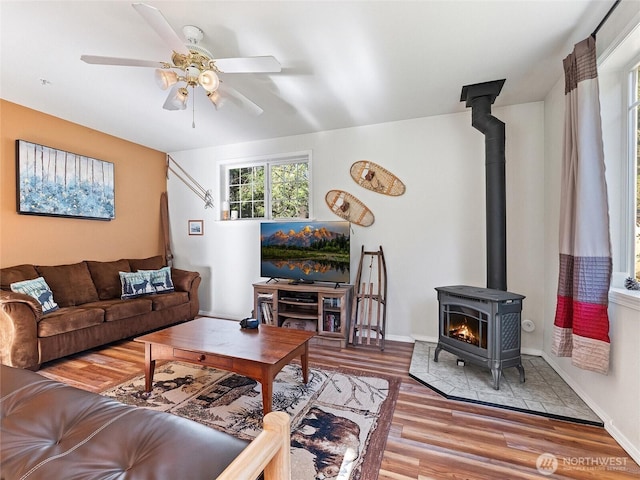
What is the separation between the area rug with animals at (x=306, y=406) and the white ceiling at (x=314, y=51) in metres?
2.63

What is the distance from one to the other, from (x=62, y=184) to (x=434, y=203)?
4.42 metres

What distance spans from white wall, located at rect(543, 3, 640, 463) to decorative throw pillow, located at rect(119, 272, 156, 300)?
4.49m

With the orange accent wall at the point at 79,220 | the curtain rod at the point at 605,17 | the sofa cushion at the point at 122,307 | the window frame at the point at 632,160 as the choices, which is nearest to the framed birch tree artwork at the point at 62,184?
the orange accent wall at the point at 79,220

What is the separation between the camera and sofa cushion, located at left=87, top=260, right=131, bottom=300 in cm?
361

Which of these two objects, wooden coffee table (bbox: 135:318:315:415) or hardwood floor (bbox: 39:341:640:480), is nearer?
hardwood floor (bbox: 39:341:640:480)

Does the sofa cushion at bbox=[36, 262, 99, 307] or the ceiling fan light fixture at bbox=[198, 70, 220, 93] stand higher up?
the ceiling fan light fixture at bbox=[198, 70, 220, 93]

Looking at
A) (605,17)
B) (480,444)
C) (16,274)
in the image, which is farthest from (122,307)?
(605,17)

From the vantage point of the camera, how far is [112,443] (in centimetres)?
96

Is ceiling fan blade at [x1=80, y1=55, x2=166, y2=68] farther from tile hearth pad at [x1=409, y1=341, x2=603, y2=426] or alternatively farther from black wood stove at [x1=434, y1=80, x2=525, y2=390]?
tile hearth pad at [x1=409, y1=341, x2=603, y2=426]

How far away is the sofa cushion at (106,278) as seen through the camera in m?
3.61

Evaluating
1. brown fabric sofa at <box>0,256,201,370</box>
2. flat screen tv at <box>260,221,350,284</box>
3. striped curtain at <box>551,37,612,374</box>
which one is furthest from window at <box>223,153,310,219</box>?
striped curtain at <box>551,37,612,374</box>

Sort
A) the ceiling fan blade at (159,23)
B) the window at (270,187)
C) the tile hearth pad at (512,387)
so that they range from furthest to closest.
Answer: the window at (270,187) < the tile hearth pad at (512,387) < the ceiling fan blade at (159,23)

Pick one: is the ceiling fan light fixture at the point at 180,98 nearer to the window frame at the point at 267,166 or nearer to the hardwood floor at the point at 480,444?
the window frame at the point at 267,166

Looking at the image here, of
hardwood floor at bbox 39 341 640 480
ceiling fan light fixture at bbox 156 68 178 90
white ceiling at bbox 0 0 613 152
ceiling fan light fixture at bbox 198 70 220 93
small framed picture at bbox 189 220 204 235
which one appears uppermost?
white ceiling at bbox 0 0 613 152
